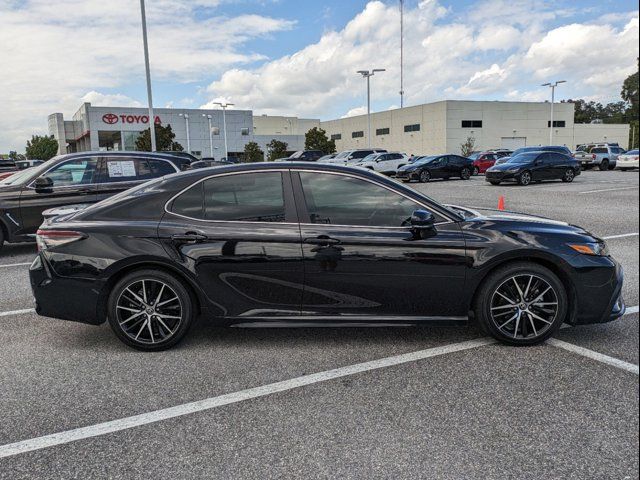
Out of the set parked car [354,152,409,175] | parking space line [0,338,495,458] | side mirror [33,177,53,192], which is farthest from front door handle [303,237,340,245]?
parked car [354,152,409,175]

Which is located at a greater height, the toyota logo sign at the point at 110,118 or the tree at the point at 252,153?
the toyota logo sign at the point at 110,118

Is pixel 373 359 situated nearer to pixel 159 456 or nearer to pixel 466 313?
pixel 466 313

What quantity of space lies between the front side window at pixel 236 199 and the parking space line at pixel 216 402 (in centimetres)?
127

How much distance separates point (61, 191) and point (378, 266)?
6.50 metres

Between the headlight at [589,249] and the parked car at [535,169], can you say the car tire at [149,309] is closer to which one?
the headlight at [589,249]

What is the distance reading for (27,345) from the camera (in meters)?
4.47

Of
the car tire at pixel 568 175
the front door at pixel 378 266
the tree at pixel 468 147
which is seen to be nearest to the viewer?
the front door at pixel 378 266

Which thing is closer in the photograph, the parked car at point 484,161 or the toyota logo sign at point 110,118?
the parked car at point 484,161

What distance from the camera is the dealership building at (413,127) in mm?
64625

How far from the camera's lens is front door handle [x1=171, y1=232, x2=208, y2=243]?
4141mm

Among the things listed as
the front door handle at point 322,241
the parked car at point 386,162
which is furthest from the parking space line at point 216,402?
the parked car at point 386,162

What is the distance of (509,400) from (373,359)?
3.51 feet

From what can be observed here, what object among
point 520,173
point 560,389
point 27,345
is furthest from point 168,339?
point 520,173

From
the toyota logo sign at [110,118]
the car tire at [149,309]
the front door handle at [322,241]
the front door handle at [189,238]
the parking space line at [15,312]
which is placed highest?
the toyota logo sign at [110,118]
